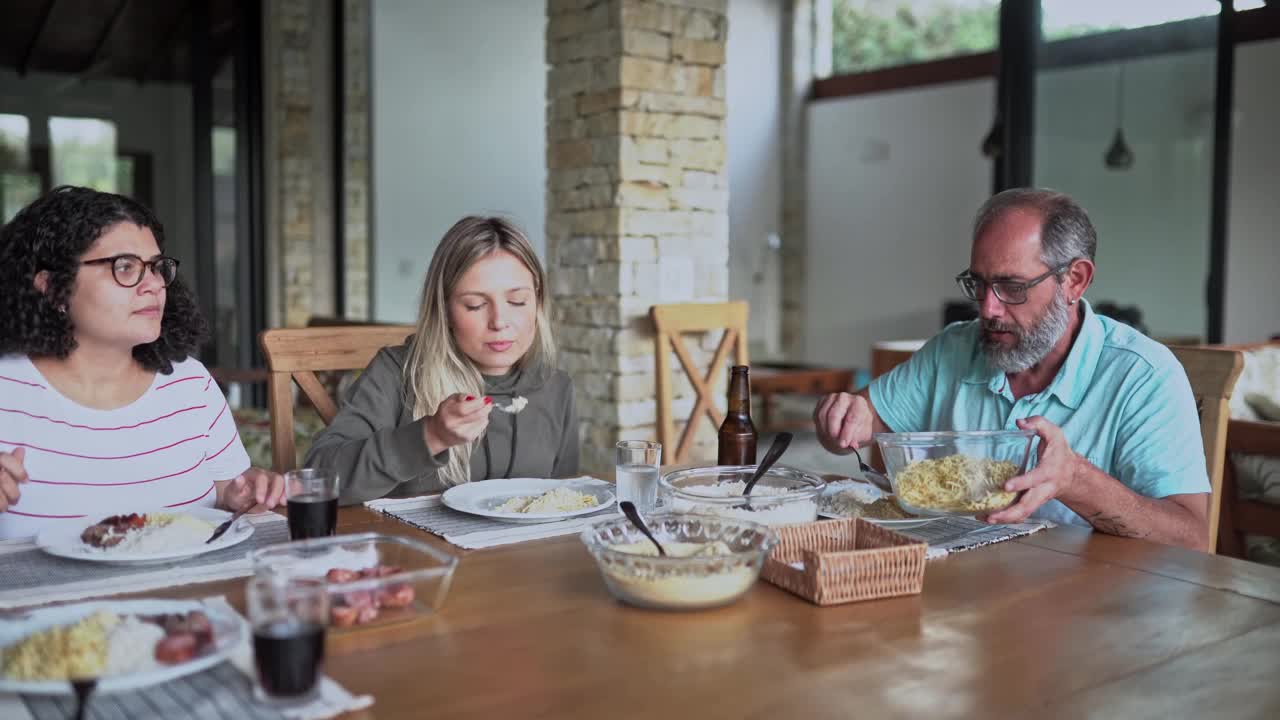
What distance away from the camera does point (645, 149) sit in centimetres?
383

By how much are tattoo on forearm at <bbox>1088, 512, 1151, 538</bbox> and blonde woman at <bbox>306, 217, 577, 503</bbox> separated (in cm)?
89

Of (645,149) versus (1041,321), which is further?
(645,149)

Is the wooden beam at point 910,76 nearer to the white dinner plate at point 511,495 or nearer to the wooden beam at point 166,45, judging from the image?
the wooden beam at point 166,45

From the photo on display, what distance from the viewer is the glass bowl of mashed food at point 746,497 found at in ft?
4.79

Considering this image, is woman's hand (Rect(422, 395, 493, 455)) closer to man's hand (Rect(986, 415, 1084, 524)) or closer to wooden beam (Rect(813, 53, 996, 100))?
man's hand (Rect(986, 415, 1084, 524))

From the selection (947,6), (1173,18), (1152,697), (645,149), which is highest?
(947,6)

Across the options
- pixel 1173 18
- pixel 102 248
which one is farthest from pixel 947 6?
pixel 102 248

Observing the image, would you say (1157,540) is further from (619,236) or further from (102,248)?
(619,236)

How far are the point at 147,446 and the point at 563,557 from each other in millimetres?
780

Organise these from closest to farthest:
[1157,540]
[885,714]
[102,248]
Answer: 1. [885,714]
2. [1157,540]
3. [102,248]

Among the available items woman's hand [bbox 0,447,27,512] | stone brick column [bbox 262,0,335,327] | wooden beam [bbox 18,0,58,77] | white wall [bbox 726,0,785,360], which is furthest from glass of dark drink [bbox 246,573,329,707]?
white wall [bbox 726,0,785,360]

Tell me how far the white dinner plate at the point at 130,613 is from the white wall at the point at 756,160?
8.63 metres

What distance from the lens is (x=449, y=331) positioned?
6.60ft

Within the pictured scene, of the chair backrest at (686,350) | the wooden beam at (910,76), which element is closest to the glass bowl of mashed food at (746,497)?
the chair backrest at (686,350)
